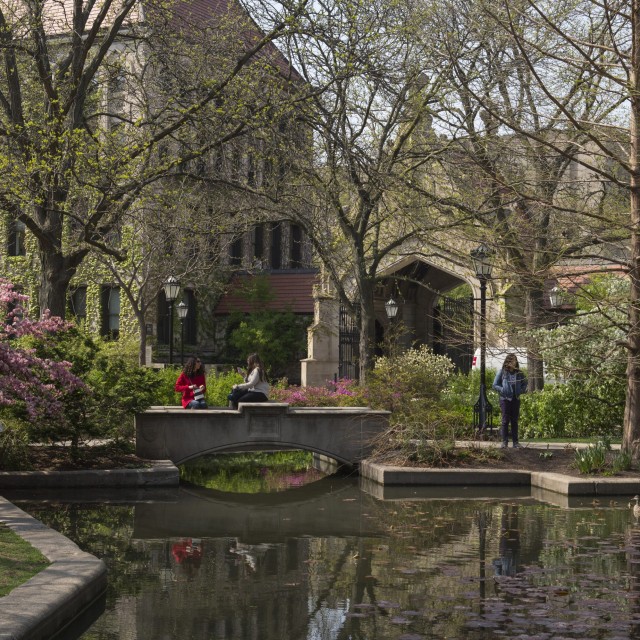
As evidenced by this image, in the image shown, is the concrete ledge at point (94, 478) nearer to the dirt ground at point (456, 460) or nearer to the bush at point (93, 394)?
the dirt ground at point (456, 460)

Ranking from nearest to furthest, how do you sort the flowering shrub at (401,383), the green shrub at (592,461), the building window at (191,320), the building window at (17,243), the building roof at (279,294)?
the green shrub at (592,461) → the flowering shrub at (401,383) → the building roof at (279,294) → the building window at (191,320) → the building window at (17,243)

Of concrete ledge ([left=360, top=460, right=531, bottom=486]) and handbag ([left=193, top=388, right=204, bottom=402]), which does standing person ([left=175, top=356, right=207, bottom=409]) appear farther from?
concrete ledge ([left=360, top=460, right=531, bottom=486])

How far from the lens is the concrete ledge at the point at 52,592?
750cm

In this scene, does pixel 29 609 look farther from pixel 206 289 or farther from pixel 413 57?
pixel 206 289

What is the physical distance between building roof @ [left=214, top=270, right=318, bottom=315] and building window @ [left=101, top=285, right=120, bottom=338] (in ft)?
13.6

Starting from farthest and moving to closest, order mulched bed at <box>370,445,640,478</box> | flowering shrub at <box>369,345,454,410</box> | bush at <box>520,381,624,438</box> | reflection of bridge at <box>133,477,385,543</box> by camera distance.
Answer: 1. bush at <box>520,381,624,438</box>
2. flowering shrub at <box>369,345,454,410</box>
3. mulched bed at <box>370,445,640,478</box>
4. reflection of bridge at <box>133,477,385,543</box>

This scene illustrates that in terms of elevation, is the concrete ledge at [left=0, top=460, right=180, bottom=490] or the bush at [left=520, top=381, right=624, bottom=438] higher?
the bush at [left=520, top=381, right=624, bottom=438]

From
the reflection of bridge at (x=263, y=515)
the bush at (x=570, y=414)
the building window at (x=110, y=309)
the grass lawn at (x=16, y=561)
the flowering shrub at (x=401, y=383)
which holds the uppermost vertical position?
the building window at (x=110, y=309)

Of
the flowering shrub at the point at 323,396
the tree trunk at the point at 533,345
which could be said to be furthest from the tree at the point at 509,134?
the flowering shrub at the point at 323,396

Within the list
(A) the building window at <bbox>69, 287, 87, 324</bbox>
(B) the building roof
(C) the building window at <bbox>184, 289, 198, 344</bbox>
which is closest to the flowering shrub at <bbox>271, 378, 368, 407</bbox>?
(B) the building roof

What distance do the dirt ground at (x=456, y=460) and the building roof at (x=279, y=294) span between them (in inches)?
1054

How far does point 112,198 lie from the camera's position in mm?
19312

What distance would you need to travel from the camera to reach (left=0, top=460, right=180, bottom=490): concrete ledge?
17328 millimetres

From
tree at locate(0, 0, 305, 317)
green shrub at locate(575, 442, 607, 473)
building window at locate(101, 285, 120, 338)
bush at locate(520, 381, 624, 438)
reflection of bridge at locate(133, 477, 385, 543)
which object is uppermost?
tree at locate(0, 0, 305, 317)
